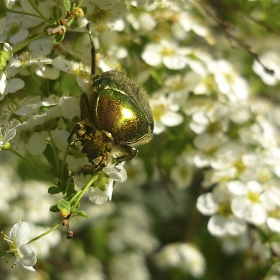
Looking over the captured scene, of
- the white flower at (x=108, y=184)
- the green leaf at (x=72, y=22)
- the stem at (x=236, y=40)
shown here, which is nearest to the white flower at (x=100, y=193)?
the white flower at (x=108, y=184)

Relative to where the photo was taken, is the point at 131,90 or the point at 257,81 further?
the point at 257,81

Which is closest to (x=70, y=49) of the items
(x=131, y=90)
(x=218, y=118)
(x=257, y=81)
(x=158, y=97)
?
(x=131, y=90)

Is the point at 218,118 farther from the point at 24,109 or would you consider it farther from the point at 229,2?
the point at 24,109

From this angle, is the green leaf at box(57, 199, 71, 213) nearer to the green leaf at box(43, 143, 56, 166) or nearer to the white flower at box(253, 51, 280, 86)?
the green leaf at box(43, 143, 56, 166)

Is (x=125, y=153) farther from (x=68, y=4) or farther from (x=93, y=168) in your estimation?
(x=68, y=4)

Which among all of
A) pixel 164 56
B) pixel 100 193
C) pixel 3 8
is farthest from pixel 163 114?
pixel 3 8

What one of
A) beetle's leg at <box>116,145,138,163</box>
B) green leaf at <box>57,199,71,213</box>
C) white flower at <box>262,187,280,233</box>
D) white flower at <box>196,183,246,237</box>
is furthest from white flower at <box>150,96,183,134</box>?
green leaf at <box>57,199,71,213</box>

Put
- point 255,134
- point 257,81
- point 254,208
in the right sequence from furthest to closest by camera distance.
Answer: point 257,81, point 255,134, point 254,208
